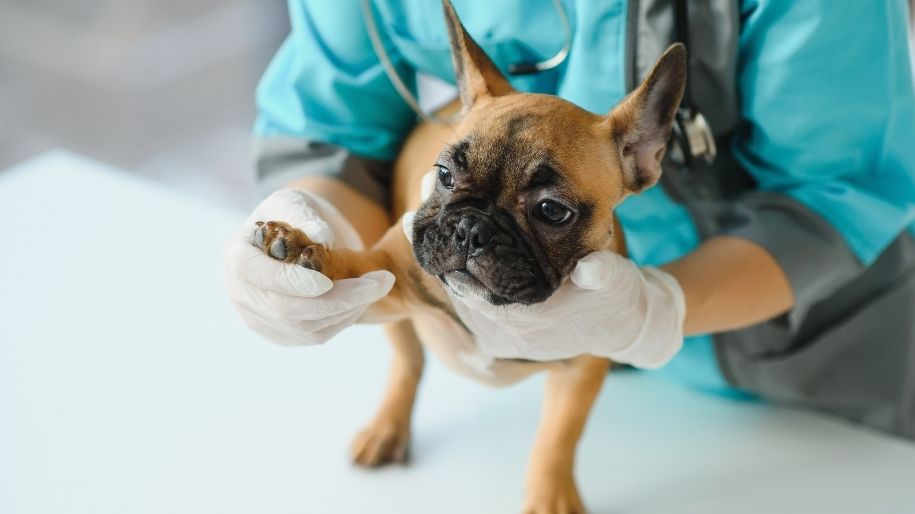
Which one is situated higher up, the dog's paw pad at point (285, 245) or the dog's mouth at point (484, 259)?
the dog's paw pad at point (285, 245)

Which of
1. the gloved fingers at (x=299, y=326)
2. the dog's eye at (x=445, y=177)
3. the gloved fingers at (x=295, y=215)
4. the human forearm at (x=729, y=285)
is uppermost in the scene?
the dog's eye at (x=445, y=177)

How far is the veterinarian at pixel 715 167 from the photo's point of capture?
1.12 meters

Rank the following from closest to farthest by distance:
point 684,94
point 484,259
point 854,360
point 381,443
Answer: point 484,259 → point 684,94 → point 381,443 → point 854,360

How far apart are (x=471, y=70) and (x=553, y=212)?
0.64ft

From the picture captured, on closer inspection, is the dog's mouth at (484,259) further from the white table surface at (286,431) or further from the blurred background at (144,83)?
the blurred background at (144,83)

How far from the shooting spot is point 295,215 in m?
1.03

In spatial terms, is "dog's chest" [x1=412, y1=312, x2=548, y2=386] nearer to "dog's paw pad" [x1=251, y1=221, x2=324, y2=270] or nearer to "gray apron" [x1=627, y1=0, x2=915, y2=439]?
"dog's paw pad" [x1=251, y1=221, x2=324, y2=270]

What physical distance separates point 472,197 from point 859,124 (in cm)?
56

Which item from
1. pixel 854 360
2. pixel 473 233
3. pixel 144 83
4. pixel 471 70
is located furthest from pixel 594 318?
pixel 144 83

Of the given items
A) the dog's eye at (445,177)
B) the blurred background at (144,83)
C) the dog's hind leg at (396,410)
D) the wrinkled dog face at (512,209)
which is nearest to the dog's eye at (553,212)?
the wrinkled dog face at (512,209)

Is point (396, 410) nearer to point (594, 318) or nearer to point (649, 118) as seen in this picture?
point (594, 318)

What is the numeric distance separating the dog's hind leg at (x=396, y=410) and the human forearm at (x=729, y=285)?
1.19 ft

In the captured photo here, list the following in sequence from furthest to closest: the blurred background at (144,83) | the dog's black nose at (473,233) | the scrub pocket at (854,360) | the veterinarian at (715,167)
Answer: the blurred background at (144,83), the scrub pocket at (854,360), the veterinarian at (715,167), the dog's black nose at (473,233)

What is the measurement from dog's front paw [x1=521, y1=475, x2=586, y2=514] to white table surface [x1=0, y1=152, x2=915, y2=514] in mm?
43
